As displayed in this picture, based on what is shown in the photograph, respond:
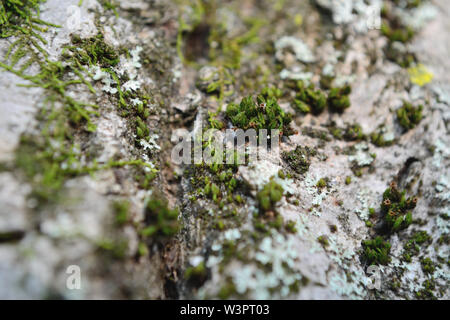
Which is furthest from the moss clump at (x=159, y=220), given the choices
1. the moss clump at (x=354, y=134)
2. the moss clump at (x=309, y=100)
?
the moss clump at (x=354, y=134)

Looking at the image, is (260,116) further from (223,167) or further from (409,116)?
(409,116)

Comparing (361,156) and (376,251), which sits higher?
(361,156)

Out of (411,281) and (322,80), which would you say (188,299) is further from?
(322,80)

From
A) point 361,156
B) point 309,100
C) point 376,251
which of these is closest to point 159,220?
point 376,251

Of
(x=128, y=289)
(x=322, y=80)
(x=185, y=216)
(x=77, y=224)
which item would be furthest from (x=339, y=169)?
(x=77, y=224)

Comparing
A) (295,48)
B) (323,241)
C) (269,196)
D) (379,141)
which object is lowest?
(323,241)

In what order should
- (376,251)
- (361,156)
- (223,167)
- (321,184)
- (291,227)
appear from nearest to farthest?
(291,227) < (376,251) < (223,167) < (321,184) < (361,156)
